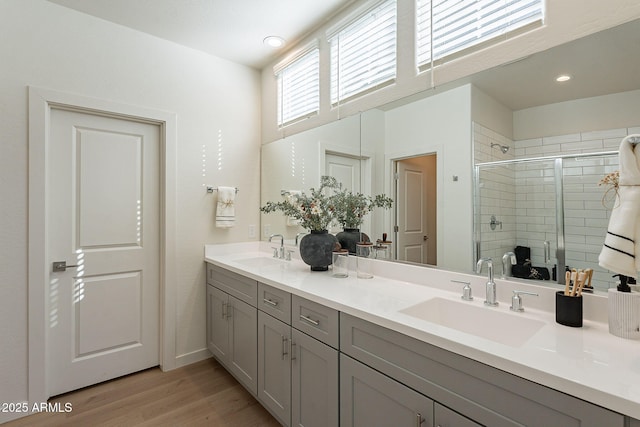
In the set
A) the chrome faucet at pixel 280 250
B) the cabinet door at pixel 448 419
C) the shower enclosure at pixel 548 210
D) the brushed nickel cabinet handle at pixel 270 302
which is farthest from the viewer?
the chrome faucet at pixel 280 250

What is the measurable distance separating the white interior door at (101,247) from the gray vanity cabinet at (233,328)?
0.45 metres

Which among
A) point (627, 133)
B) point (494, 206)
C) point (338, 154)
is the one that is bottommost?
point (494, 206)

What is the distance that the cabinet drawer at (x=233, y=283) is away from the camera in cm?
199

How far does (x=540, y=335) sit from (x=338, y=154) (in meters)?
1.61

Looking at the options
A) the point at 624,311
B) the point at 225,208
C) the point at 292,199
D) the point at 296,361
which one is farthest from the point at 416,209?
the point at 225,208

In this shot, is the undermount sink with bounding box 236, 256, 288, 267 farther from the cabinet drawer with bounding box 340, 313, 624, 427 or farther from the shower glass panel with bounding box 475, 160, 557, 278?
the shower glass panel with bounding box 475, 160, 557, 278

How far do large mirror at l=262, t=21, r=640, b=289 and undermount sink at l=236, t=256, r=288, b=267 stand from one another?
84 cm

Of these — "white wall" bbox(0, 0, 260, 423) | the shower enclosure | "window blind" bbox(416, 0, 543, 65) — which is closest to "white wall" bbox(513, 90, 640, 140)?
the shower enclosure

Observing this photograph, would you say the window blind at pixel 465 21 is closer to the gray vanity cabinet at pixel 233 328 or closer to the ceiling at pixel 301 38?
the ceiling at pixel 301 38

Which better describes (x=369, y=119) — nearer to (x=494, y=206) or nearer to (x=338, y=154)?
(x=338, y=154)

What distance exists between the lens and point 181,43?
8.34ft

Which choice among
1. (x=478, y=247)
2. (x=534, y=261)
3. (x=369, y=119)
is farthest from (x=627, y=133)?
(x=369, y=119)

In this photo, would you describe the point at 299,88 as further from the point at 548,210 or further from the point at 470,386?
the point at 470,386

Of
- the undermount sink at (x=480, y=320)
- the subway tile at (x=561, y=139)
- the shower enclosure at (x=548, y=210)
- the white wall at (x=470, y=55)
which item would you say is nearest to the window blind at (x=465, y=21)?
the white wall at (x=470, y=55)
